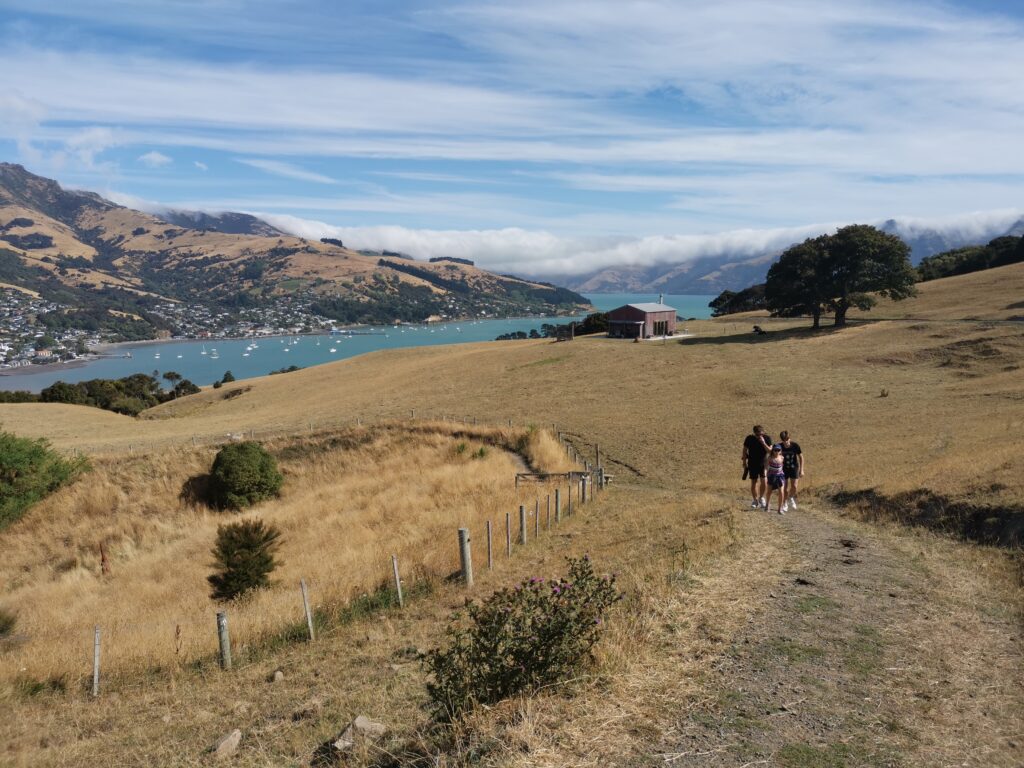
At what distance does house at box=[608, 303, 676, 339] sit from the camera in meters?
81.8

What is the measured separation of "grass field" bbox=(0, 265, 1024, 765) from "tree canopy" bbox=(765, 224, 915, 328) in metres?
3.84

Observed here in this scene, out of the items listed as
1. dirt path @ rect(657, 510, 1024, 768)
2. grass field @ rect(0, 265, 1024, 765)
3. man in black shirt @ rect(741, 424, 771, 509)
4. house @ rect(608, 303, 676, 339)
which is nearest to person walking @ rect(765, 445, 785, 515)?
man in black shirt @ rect(741, 424, 771, 509)

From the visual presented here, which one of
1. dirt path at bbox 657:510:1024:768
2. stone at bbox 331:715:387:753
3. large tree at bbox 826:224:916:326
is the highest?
large tree at bbox 826:224:916:326

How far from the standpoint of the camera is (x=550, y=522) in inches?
813

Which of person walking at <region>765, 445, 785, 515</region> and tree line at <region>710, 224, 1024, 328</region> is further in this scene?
tree line at <region>710, 224, 1024, 328</region>

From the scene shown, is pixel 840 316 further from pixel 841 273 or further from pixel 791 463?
pixel 791 463

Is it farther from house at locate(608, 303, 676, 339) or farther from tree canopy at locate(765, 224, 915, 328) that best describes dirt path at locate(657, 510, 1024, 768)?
house at locate(608, 303, 676, 339)

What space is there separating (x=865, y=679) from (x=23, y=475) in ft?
121

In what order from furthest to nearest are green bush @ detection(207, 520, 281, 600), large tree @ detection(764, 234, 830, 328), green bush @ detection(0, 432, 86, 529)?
1. large tree @ detection(764, 234, 830, 328)
2. green bush @ detection(0, 432, 86, 529)
3. green bush @ detection(207, 520, 281, 600)

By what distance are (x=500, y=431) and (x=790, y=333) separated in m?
47.2

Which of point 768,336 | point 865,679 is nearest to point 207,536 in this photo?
point 865,679

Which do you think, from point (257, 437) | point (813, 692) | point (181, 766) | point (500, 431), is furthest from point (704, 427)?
point (181, 766)

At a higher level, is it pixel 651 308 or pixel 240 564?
pixel 651 308

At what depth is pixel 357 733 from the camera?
700cm
